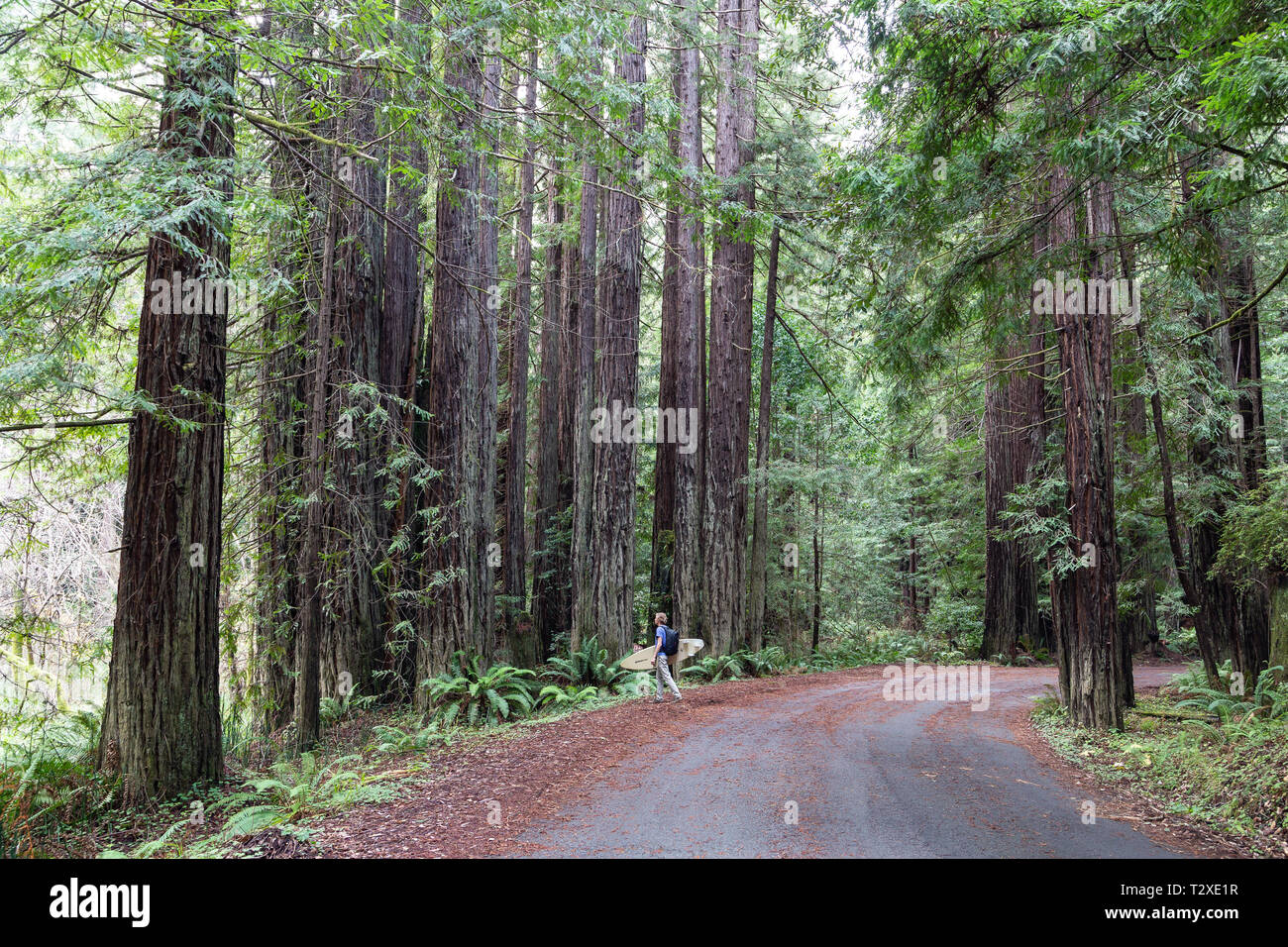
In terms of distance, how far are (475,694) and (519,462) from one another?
716 cm

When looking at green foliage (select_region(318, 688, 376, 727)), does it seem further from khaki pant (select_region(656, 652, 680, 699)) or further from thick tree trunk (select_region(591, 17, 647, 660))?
khaki pant (select_region(656, 652, 680, 699))

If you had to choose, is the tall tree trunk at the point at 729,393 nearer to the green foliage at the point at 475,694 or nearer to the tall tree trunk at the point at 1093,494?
the green foliage at the point at 475,694

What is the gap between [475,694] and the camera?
9984 millimetres

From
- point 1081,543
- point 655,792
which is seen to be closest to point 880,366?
point 1081,543

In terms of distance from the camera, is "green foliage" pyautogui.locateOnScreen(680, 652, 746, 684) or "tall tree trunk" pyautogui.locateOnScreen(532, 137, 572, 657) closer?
"green foliage" pyautogui.locateOnScreen(680, 652, 746, 684)

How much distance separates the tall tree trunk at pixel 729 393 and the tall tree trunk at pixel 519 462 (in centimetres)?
385

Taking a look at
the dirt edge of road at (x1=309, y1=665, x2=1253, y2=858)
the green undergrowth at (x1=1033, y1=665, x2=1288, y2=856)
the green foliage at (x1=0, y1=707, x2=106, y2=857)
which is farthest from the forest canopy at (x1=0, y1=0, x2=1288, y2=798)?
the dirt edge of road at (x1=309, y1=665, x2=1253, y2=858)

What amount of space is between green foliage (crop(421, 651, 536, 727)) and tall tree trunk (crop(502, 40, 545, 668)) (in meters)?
2.54

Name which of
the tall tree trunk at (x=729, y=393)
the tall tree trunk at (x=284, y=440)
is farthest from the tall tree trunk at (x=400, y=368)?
the tall tree trunk at (x=729, y=393)

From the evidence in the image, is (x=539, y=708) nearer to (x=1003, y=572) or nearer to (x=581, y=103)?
(x=581, y=103)

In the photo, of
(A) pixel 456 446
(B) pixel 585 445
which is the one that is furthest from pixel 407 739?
(B) pixel 585 445

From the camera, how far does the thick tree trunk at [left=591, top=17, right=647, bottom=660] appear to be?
12914 mm

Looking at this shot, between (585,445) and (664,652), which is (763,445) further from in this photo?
(664,652)

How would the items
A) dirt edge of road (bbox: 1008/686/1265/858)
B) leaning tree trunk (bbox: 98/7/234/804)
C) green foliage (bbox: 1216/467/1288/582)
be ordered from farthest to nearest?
green foliage (bbox: 1216/467/1288/582), leaning tree trunk (bbox: 98/7/234/804), dirt edge of road (bbox: 1008/686/1265/858)
